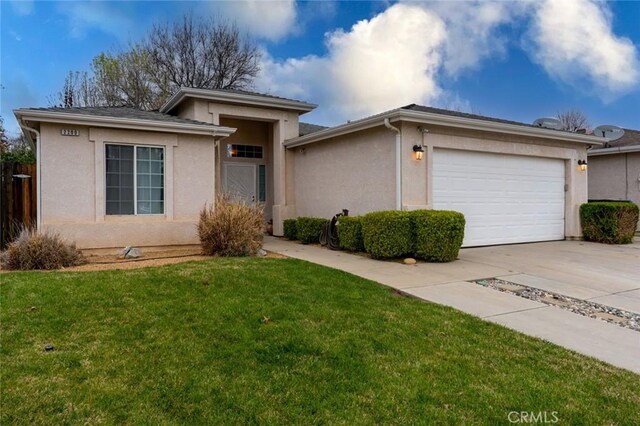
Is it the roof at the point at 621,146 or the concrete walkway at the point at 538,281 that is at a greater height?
the roof at the point at 621,146

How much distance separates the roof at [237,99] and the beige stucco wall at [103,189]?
274 cm

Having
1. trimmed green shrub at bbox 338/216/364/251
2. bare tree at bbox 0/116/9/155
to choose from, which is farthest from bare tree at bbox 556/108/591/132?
bare tree at bbox 0/116/9/155

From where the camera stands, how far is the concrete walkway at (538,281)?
4090 mm

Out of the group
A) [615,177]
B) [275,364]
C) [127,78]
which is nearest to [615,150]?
[615,177]

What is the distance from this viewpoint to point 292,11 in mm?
13859

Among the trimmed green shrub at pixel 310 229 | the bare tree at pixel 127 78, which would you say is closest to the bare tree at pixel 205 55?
the bare tree at pixel 127 78

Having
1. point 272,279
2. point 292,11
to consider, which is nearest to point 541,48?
point 292,11

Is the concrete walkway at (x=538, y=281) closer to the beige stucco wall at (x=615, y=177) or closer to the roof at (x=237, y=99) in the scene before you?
the beige stucco wall at (x=615, y=177)

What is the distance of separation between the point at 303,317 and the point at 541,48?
679 inches

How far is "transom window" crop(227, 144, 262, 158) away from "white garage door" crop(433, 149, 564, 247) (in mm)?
7751

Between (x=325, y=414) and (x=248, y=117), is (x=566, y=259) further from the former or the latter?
(x=248, y=117)

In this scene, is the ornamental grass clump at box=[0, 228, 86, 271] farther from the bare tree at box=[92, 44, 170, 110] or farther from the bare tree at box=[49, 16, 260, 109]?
the bare tree at box=[49, 16, 260, 109]

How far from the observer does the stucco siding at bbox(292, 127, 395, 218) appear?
9.83 metres

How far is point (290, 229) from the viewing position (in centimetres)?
1283
